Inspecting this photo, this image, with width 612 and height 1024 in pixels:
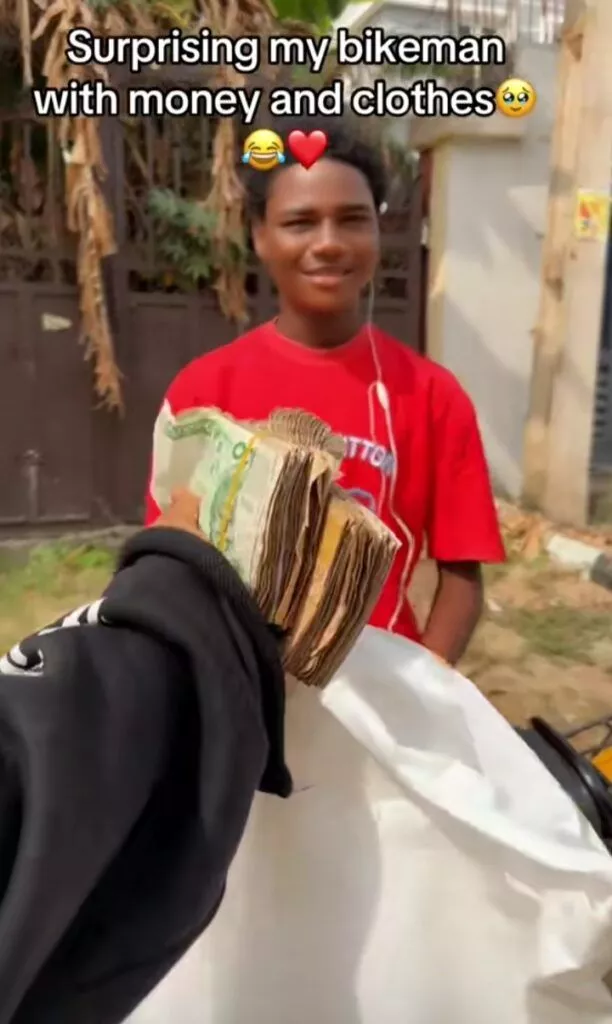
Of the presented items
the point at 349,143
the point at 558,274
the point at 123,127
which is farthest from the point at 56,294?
the point at 349,143

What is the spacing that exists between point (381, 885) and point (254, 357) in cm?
41

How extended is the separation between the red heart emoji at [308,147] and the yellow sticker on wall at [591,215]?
1.41 meters

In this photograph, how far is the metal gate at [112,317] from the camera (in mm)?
2029

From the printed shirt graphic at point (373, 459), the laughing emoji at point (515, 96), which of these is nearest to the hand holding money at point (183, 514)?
the printed shirt graphic at point (373, 459)

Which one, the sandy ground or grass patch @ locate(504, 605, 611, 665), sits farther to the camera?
grass patch @ locate(504, 605, 611, 665)

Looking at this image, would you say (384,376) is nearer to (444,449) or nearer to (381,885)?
(444,449)

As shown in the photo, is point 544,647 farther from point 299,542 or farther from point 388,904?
point 299,542

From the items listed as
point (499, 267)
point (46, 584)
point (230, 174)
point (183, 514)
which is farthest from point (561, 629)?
point (183, 514)

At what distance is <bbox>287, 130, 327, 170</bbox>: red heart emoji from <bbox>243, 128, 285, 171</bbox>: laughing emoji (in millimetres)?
15

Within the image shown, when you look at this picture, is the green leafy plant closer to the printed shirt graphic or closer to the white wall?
Result: the white wall

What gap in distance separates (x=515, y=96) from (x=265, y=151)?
1319 millimetres

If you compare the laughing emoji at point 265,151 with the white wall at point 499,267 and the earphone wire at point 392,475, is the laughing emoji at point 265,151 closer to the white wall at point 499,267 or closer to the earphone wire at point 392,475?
the earphone wire at point 392,475

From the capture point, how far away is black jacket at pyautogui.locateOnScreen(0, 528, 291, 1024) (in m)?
0.27

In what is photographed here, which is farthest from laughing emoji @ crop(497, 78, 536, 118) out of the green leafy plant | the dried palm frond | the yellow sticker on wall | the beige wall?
the green leafy plant
